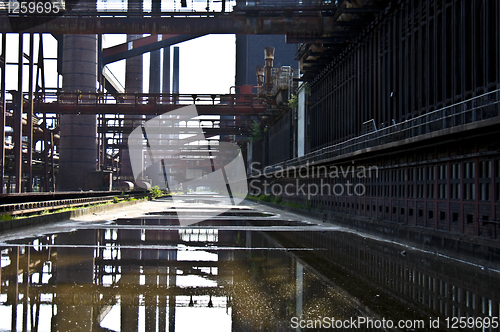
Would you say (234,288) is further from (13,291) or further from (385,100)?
(385,100)

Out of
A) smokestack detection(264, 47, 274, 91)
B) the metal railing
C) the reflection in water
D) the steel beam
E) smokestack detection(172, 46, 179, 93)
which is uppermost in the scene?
smokestack detection(172, 46, 179, 93)

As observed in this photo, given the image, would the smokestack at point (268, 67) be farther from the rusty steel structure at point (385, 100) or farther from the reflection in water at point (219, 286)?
the reflection in water at point (219, 286)

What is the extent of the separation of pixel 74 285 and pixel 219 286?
2.33m

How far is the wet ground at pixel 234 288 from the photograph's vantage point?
6.21m

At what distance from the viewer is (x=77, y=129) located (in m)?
51.0

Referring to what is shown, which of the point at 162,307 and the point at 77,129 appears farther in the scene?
the point at 77,129

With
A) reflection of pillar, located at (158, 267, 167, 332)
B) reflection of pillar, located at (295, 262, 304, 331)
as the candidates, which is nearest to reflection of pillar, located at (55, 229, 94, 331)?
reflection of pillar, located at (158, 267, 167, 332)

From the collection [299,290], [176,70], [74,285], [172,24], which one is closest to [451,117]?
[299,290]

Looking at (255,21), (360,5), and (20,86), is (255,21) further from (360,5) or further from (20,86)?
(20,86)

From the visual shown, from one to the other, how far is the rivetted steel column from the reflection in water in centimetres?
3783

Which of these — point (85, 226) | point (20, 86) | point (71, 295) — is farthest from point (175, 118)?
point (71, 295)

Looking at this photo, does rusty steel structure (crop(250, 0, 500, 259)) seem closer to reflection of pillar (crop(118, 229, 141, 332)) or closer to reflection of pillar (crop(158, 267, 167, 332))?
reflection of pillar (crop(158, 267, 167, 332))

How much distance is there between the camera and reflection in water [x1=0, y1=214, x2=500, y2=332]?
20.7ft

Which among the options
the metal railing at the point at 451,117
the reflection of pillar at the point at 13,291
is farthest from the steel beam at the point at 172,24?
the reflection of pillar at the point at 13,291
